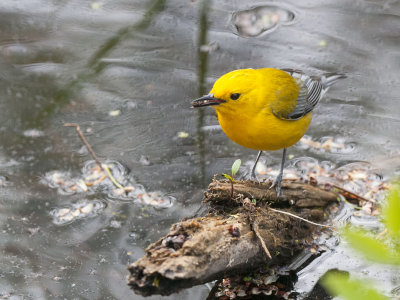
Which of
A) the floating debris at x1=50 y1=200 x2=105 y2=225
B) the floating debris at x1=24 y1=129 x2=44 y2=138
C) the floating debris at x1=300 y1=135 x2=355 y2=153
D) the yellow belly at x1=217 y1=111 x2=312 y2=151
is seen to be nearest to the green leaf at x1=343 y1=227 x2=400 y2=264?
the yellow belly at x1=217 y1=111 x2=312 y2=151

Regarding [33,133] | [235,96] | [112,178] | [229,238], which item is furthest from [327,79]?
[33,133]

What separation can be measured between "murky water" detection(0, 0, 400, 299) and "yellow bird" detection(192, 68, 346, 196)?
109 cm

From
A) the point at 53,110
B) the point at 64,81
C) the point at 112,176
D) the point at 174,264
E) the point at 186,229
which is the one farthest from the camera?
the point at 64,81

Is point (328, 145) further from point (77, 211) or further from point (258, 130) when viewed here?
point (77, 211)

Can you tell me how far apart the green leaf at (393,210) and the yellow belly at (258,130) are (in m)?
2.88

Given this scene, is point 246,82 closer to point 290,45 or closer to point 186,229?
point 186,229

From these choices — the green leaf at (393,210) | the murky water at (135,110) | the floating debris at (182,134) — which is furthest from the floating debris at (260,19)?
the green leaf at (393,210)

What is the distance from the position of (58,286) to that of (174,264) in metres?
1.62

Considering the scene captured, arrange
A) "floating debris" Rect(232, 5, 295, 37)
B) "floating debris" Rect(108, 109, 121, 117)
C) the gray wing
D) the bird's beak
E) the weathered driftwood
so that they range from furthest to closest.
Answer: "floating debris" Rect(232, 5, 295, 37) < "floating debris" Rect(108, 109, 121, 117) < the gray wing < the bird's beak < the weathered driftwood

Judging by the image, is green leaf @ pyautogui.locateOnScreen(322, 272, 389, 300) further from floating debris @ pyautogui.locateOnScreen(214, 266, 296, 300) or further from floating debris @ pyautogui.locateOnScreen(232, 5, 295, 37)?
floating debris @ pyautogui.locateOnScreen(232, 5, 295, 37)

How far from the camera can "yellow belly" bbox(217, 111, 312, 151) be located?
391 cm

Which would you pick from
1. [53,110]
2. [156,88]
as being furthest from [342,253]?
[53,110]

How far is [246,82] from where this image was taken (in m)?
3.90

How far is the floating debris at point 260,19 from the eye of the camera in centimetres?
754
